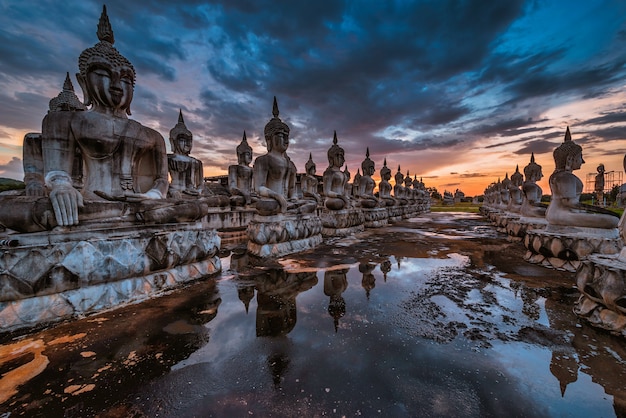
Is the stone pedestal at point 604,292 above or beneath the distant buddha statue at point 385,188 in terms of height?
beneath

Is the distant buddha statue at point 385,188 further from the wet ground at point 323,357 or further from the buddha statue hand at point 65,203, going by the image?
the buddha statue hand at point 65,203

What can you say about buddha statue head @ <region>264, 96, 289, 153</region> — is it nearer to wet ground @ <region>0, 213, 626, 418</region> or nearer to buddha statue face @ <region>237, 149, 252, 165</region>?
wet ground @ <region>0, 213, 626, 418</region>

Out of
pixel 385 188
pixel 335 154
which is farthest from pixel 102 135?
pixel 385 188

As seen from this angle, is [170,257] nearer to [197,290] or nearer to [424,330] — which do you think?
[197,290]

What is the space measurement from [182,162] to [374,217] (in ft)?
27.7

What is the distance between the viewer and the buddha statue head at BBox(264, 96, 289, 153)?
643cm

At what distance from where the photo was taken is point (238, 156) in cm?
1315

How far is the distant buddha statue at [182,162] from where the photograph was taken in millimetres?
9062

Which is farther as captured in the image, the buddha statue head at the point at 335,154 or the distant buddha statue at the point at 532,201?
the buddha statue head at the point at 335,154

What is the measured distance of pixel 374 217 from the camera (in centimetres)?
1220

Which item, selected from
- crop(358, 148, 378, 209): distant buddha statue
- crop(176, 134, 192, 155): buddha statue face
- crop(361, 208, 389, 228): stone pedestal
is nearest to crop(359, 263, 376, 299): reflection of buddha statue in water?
crop(361, 208, 389, 228): stone pedestal

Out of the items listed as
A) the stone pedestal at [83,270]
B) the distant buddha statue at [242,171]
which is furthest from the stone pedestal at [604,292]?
the distant buddha statue at [242,171]

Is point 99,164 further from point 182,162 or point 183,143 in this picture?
A: point 183,143

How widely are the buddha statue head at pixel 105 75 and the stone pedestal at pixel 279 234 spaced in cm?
326
